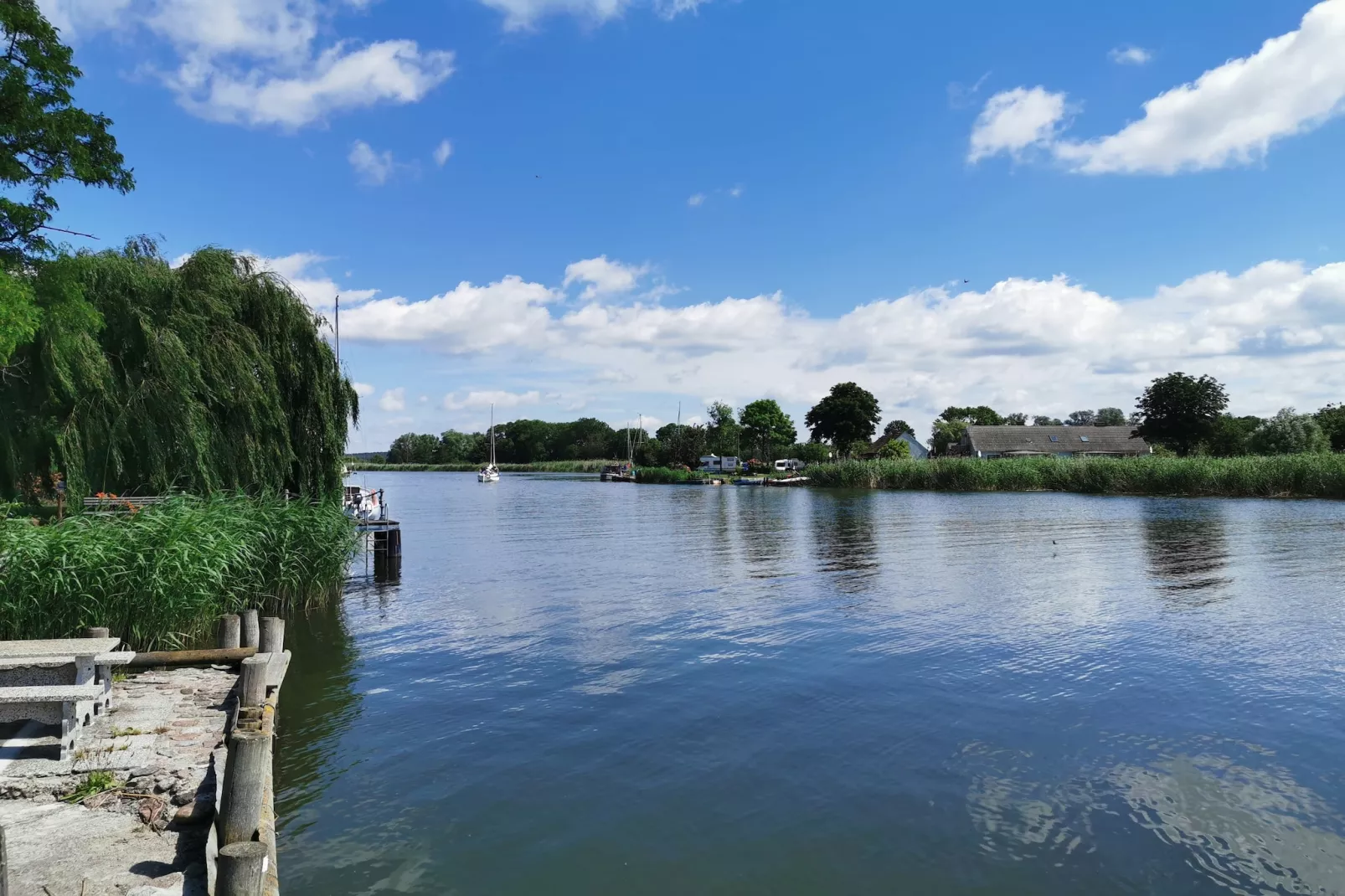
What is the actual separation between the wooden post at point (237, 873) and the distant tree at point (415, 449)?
603 feet

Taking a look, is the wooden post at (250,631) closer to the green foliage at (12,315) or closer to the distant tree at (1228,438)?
the green foliage at (12,315)

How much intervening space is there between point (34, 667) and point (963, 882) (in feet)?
26.1

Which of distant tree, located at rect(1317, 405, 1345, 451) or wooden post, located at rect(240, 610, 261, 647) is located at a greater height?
distant tree, located at rect(1317, 405, 1345, 451)

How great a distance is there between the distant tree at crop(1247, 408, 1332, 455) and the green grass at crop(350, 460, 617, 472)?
246ft

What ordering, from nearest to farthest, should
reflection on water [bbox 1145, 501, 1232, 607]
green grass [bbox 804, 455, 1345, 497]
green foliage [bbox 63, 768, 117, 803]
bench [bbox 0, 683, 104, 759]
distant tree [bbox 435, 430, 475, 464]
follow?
green foliage [bbox 63, 768, 117, 803], bench [bbox 0, 683, 104, 759], reflection on water [bbox 1145, 501, 1232, 607], green grass [bbox 804, 455, 1345, 497], distant tree [bbox 435, 430, 475, 464]

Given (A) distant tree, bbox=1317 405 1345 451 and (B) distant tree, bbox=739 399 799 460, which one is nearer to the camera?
(A) distant tree, bbox=1317 405 1345 451

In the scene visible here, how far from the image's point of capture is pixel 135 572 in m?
10.9

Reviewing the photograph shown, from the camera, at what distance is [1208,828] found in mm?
7016

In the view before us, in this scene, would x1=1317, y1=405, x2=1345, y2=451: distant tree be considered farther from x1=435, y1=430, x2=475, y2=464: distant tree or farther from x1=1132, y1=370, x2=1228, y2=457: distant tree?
x1=435, y1=430, x2=475, y2=464: distant tree

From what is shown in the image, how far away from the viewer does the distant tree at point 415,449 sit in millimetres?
184125

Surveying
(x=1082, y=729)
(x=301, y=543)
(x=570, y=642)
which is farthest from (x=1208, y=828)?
(x=301, y=543)

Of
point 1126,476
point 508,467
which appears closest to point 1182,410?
point 1126,476

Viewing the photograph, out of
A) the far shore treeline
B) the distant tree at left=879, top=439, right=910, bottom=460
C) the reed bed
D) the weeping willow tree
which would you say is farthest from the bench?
the distant tree at left=879, top=439, right=910, bottom=460

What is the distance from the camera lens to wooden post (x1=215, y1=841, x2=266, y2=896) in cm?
461
